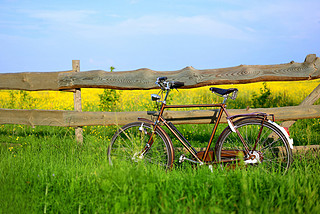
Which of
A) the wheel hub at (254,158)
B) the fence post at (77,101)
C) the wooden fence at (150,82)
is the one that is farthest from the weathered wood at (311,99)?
the fence post at (77,101)

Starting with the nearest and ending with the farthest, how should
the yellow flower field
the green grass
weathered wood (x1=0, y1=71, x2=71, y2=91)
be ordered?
the green grass → weathered wood (x1=0, y1=71, x2=71, y2=91) → the yellow flower field

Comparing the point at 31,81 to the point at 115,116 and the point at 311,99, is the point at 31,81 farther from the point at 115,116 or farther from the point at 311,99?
the point at 311,99

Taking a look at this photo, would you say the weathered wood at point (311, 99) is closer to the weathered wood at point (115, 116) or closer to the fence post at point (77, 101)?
the weathered wood at point (115, 116)

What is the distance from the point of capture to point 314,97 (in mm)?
5301

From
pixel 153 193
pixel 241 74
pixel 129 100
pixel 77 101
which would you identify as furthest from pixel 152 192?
pixel 129 100

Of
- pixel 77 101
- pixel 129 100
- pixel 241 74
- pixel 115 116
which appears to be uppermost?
pixel 241 74

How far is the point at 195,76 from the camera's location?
500cm

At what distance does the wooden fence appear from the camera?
4938mm

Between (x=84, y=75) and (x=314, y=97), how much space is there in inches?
173

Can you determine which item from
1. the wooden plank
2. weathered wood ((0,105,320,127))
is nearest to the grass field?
weathered wood ((0,105,320,127))

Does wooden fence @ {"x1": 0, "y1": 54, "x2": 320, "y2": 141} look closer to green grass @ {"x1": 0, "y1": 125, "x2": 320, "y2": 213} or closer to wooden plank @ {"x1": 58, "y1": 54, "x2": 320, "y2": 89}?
wooden plank @ {"x1": 58, "y1": 54, "x2": 320, "y2": 89}

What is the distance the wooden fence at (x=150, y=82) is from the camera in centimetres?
494

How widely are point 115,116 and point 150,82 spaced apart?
0.90 m

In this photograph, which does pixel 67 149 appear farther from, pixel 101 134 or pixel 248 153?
pixel 248 153
